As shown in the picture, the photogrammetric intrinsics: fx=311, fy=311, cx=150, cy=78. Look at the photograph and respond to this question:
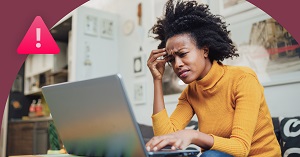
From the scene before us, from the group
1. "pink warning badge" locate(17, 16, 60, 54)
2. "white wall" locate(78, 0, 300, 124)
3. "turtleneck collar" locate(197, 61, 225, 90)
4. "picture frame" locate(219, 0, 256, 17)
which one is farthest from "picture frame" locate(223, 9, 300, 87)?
"pink warning badge" locate(17, 16, 60, 54)

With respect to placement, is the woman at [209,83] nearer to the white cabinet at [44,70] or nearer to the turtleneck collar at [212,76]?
the turtleneck collar at [212,76]

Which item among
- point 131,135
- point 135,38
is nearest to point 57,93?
point 131,135

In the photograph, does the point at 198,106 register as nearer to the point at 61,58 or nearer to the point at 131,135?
the point at 131,135

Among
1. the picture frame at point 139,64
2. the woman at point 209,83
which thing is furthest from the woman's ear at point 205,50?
the picture frame at point 139,64

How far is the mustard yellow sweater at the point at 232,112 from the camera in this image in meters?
1.11

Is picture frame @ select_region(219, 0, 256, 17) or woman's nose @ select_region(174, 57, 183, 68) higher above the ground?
picture frame @ select_region(219, 0, 256, 17)

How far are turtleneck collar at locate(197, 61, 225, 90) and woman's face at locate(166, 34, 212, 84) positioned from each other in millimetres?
31

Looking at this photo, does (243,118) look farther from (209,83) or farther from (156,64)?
(156,64)

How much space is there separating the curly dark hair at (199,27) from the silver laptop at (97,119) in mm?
562

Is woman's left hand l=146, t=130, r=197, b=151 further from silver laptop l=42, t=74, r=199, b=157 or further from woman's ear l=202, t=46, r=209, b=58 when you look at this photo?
woman's ear l=202, t=46, r=209, b=58

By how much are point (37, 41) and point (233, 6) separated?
1.45 meters

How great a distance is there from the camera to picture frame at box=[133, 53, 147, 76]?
10.6ft

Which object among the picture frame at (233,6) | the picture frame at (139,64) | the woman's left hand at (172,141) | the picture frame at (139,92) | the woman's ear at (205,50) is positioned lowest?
the woman's left hand at (172,141)

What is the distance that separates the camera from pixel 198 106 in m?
1.42
